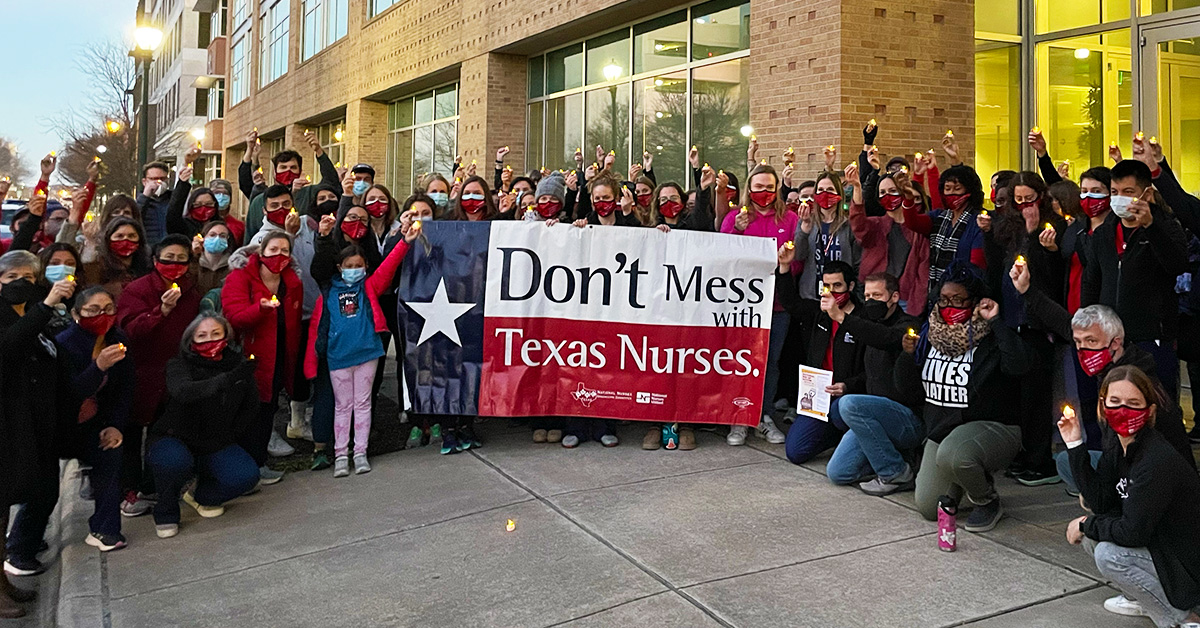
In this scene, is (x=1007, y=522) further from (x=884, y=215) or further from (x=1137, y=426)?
(x=884, y=215)

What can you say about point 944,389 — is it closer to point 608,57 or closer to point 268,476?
point 268,476

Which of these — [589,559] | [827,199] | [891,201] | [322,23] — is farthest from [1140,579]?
[322,23]

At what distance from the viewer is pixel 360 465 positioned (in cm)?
643

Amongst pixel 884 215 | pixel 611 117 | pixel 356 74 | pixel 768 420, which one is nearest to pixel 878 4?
pixel 884 215

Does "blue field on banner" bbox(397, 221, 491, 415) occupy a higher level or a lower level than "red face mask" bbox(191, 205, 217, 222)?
lower

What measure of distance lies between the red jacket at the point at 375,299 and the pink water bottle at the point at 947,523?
3.74 m

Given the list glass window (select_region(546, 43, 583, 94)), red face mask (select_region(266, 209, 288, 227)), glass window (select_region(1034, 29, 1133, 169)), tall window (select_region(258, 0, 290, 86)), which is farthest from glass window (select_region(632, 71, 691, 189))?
tall window (select_region(258, 0, 290, 86))

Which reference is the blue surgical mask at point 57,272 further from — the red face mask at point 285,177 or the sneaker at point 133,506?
the red face mask at point 285,177

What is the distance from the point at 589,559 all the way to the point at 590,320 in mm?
2545

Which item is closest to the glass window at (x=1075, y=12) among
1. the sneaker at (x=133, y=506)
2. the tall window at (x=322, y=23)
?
the sneaker at (x=133, y=506)

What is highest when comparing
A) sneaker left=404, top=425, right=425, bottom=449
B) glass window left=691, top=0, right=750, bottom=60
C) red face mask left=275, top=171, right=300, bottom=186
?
glass window left=691, top=0, right=750, bottom=60

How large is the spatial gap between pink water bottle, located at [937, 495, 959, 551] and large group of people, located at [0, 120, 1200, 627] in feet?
0.27

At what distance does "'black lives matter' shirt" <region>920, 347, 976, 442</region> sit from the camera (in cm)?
520

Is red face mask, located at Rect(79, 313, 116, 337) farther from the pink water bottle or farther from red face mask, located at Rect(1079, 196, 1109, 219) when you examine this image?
red face mask, located at Rect(1079, 196, 1109, 219)
